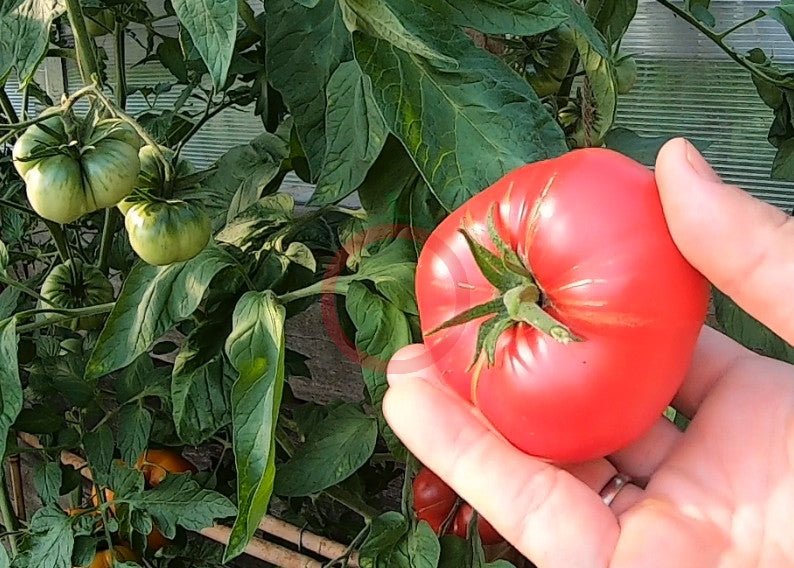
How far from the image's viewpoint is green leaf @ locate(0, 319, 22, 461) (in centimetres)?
60

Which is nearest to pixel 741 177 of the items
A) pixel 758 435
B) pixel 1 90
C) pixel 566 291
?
pixel 758 435

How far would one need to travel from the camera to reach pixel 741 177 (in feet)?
3.21

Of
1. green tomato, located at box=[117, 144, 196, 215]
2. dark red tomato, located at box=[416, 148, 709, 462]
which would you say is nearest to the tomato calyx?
dark red tomato, located at box=[416, 148, 709, 462]

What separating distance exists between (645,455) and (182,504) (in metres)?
0.41

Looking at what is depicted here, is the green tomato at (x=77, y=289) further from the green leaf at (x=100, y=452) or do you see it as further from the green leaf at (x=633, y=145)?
the green leaf at (x=633, y=145)

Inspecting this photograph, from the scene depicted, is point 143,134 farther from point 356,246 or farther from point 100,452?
point 100,452

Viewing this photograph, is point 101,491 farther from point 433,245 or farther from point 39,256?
point 433,245

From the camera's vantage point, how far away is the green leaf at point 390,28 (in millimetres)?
399

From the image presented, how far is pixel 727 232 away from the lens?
46cm

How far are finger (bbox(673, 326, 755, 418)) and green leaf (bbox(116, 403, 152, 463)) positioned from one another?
0.47m

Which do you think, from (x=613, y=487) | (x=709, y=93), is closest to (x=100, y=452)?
(x=613, y=487)

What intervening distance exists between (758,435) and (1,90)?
0.64 meters

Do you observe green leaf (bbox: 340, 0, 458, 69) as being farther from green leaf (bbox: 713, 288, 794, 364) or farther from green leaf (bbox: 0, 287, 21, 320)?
green leaf (bbox: 0, 287, 21, 320)

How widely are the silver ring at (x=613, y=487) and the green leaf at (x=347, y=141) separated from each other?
0.26 m
